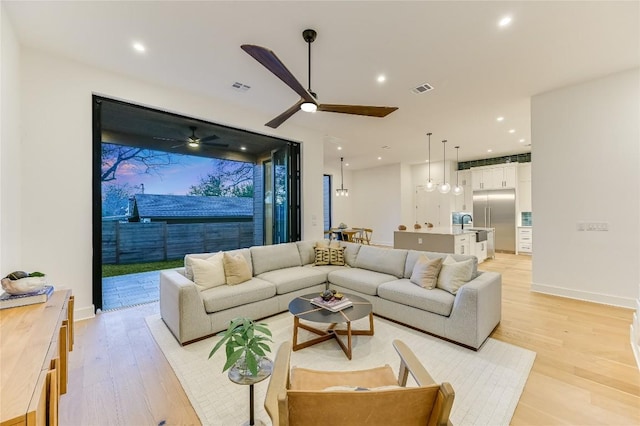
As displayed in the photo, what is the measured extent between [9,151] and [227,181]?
467 cm

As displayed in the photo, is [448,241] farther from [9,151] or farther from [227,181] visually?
[9,151]

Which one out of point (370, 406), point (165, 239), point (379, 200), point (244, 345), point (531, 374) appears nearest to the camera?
point (370, 406)

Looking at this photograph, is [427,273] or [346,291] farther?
[346,291]

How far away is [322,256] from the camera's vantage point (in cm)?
433

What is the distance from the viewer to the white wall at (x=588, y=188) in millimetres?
3559

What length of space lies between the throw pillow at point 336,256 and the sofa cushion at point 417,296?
1111mm

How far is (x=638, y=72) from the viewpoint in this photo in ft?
11.4

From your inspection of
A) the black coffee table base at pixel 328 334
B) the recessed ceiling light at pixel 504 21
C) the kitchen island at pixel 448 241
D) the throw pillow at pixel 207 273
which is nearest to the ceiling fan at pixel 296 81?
the recessed ceiling light at pixel 504 21

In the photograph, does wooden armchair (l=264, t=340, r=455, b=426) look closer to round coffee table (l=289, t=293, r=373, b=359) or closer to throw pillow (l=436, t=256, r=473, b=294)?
round coffee table (l=289, t=293, r=373, b=359)

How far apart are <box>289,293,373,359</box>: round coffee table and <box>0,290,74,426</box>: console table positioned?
167 cm

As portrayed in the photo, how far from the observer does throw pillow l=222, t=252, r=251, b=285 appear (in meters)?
3.30

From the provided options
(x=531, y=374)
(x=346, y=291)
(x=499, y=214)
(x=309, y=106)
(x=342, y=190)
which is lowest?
(x=531, y=374)

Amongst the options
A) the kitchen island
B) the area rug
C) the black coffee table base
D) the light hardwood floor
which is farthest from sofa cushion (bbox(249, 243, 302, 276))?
the kitchen island

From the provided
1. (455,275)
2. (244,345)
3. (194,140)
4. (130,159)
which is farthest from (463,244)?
(130,159)
